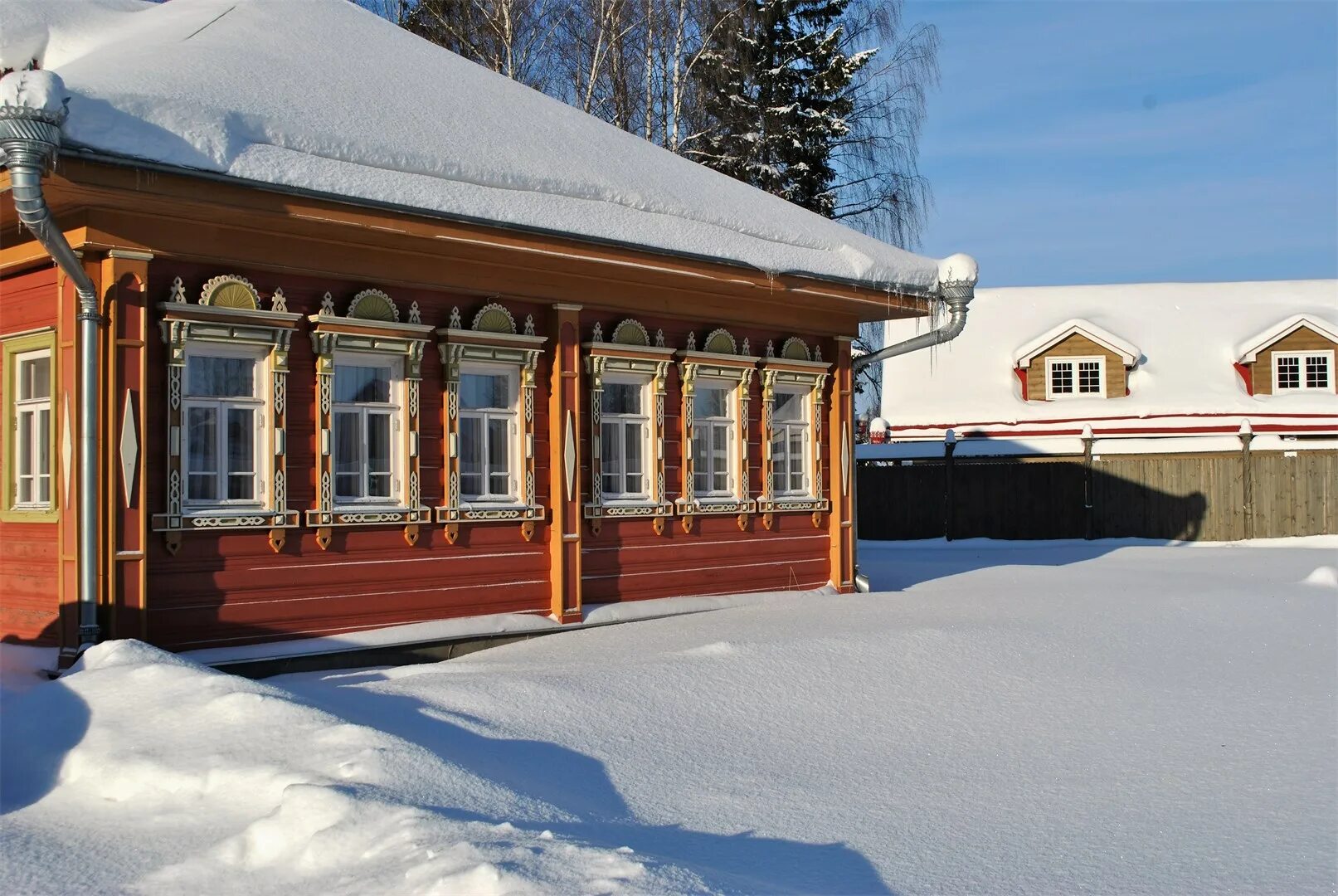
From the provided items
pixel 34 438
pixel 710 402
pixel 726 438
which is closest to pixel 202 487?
pixel 34 438

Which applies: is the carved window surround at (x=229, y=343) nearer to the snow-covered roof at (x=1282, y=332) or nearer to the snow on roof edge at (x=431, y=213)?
the snow on roof edge at (x=431, y=213)

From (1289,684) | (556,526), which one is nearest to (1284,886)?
(1289,684)

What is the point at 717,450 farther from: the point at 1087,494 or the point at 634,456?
the point at 1087,494

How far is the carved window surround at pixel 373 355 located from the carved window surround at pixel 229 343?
0.26m

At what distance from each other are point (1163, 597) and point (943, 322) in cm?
374

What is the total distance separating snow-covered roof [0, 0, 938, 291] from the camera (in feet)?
26.6

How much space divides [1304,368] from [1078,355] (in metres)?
5.31

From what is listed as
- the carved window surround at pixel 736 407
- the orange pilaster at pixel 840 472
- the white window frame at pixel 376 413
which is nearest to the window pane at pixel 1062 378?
the orange pilaster at pixel 840 472

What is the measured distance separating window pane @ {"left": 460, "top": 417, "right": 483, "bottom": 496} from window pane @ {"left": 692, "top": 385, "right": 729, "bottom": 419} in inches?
98.6

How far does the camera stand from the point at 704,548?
12.4 m

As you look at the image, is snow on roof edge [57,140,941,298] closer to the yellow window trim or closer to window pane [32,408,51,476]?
the yellow window trim

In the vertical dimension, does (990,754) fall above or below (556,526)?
below

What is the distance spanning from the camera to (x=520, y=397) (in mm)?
10727

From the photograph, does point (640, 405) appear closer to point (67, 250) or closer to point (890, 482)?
point (67, 250)
